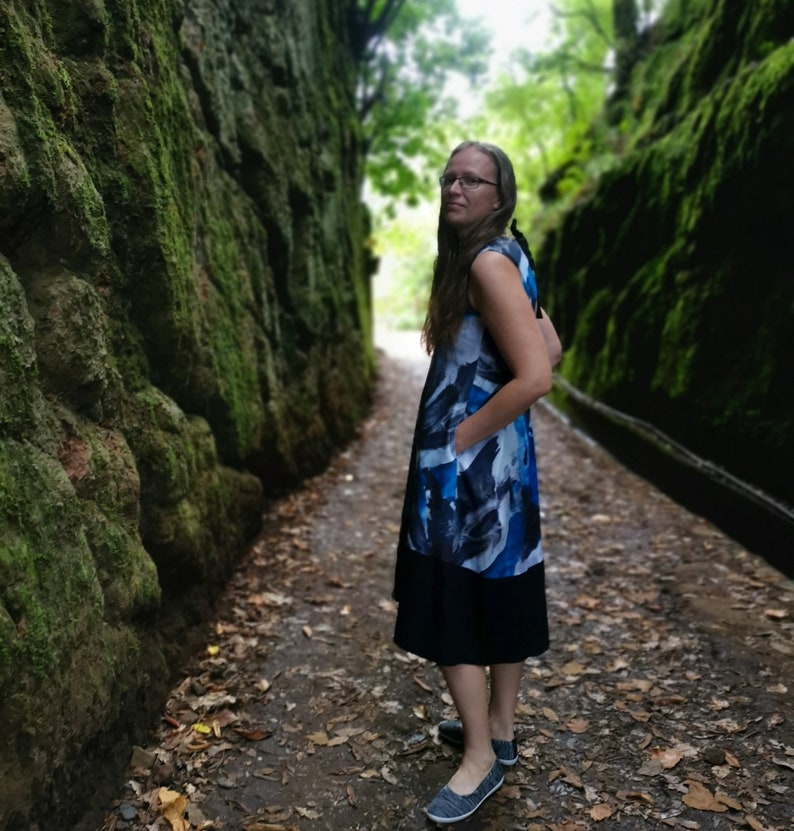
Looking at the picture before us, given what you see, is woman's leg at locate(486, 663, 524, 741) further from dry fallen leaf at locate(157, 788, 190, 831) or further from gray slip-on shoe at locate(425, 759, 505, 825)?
dry fallen leaf at locate(157, 788, 190, 831)

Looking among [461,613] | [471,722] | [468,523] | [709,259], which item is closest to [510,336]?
[468,523]

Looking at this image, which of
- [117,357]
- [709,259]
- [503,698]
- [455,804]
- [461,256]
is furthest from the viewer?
[709,259]

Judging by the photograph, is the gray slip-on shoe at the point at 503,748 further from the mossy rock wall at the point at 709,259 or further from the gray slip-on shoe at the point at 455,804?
the mossy rock wall at the point at 709,259

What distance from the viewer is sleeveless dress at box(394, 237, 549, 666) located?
8.88 feet

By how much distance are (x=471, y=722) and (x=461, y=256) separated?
175cm

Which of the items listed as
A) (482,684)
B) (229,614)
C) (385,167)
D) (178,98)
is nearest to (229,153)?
(178,98)

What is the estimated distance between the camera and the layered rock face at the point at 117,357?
2.45 m

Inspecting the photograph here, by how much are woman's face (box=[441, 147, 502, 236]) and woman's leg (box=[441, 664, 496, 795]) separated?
5.41ft

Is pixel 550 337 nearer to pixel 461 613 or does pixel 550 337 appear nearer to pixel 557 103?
pixel 461 613

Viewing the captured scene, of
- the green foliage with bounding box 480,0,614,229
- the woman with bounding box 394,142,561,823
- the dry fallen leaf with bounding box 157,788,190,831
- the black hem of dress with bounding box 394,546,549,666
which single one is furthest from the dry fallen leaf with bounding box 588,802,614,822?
the green foliage with bounding box 480,0,614,229

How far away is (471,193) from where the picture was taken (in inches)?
107

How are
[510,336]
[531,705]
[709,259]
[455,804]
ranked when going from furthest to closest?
1. [709,259]
2. [531,705]
3. [455,804]
4. [510,336]

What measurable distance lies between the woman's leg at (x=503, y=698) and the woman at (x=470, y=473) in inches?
8.8

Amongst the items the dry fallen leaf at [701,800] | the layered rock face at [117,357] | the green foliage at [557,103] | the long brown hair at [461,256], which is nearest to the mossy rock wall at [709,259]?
the dry fallen leaf at [701,800]
